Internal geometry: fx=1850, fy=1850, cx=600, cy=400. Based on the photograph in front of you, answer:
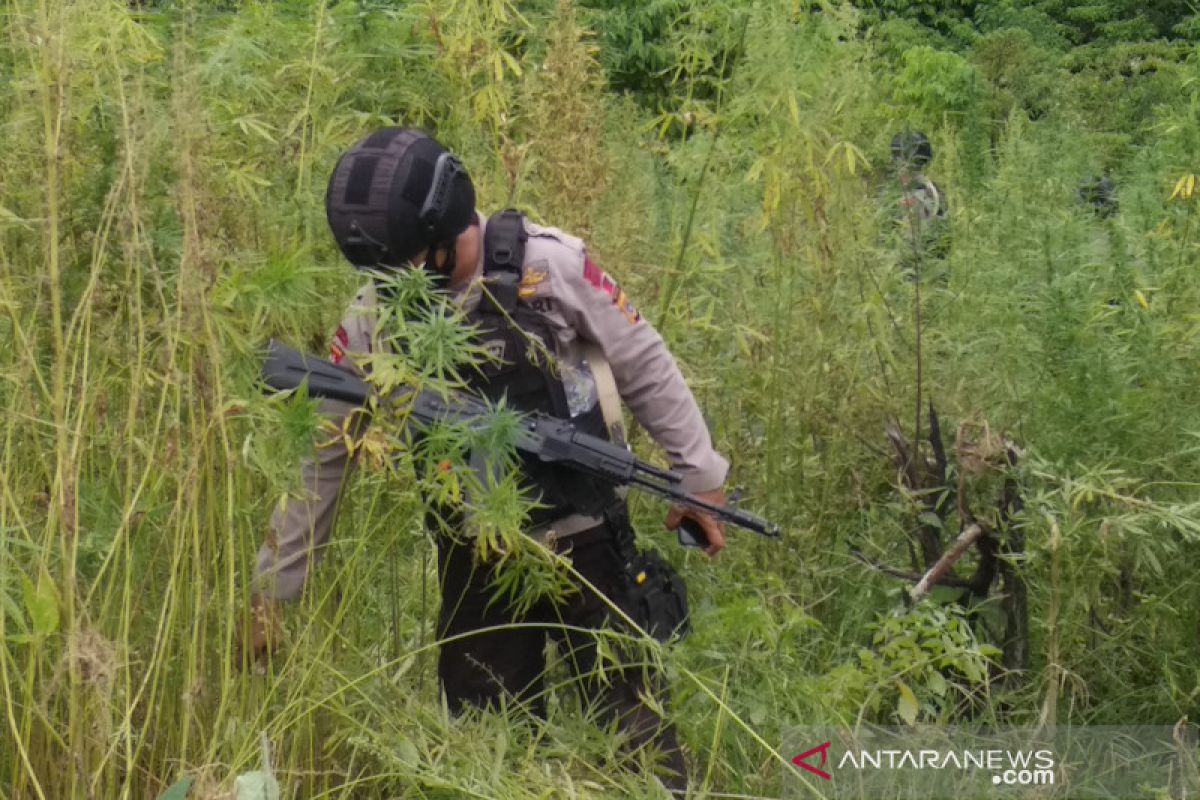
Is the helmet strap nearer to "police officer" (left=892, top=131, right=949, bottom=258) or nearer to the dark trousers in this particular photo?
the dark trousers

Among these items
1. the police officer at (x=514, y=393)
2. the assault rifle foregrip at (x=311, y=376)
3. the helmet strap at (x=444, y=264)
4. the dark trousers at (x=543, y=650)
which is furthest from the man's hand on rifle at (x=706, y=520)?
the assault rifle foregrip at (x=311, y=376)

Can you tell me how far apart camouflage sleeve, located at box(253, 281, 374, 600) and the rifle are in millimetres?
58

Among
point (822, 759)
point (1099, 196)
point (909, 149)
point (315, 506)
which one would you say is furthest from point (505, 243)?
point (1099, 196)

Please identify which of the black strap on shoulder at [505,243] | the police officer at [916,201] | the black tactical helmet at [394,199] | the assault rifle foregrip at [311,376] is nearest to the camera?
the assault rifle foregrip at [311,376]

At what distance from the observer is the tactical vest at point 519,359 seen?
10.8ft

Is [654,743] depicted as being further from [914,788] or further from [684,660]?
[914,788]

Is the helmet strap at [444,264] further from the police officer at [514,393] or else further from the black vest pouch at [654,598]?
the black vest pouch at [654,598]

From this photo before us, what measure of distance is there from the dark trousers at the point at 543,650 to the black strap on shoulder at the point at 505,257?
496 millimetres

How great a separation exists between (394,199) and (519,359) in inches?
14.7

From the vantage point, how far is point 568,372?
340cm

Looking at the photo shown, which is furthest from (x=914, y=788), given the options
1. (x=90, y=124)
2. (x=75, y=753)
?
(x=90, y=124)

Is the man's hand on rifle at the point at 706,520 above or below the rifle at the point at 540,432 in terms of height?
Result: below

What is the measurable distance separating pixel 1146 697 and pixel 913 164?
1.60 metres
